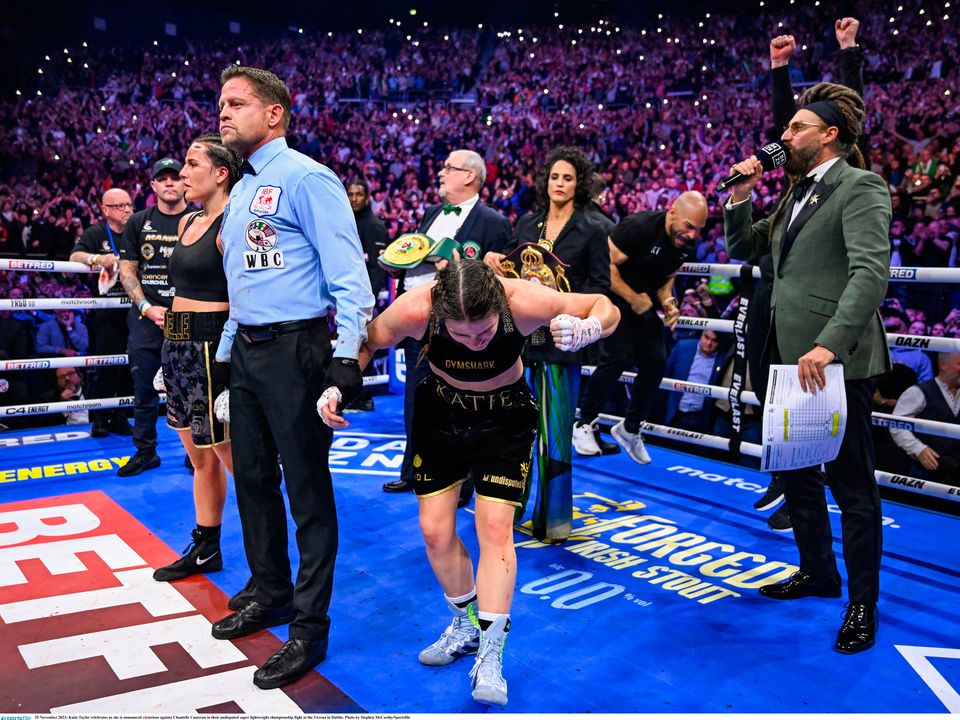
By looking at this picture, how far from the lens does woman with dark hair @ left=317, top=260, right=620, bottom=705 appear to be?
2.29 metres

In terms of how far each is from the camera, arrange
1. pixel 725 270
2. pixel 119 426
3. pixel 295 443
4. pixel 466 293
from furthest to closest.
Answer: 1. pixel 119 426
2. pixel 725 270
3. pixel 295 443
4. pixel 466 293

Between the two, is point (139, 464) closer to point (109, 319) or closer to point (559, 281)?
point (109, 319)

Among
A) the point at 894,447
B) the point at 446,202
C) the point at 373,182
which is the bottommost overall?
the point at 894,447

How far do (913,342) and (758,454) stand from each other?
1099 mm

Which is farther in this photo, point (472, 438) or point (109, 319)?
point (109, 319)

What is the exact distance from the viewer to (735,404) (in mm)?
4410

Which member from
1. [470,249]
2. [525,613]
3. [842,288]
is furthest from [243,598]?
[842,288]

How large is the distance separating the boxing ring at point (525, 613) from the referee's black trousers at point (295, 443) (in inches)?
10.6

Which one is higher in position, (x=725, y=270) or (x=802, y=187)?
(x=802, y=187)

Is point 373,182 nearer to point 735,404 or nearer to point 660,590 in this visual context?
point 735,404

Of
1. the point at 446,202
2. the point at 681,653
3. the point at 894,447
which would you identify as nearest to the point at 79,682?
the point at 681,653

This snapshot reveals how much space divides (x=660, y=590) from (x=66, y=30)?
2204cm

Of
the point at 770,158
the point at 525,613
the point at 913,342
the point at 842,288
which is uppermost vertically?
the point at 770,158

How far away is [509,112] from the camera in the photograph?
19.2 metres
